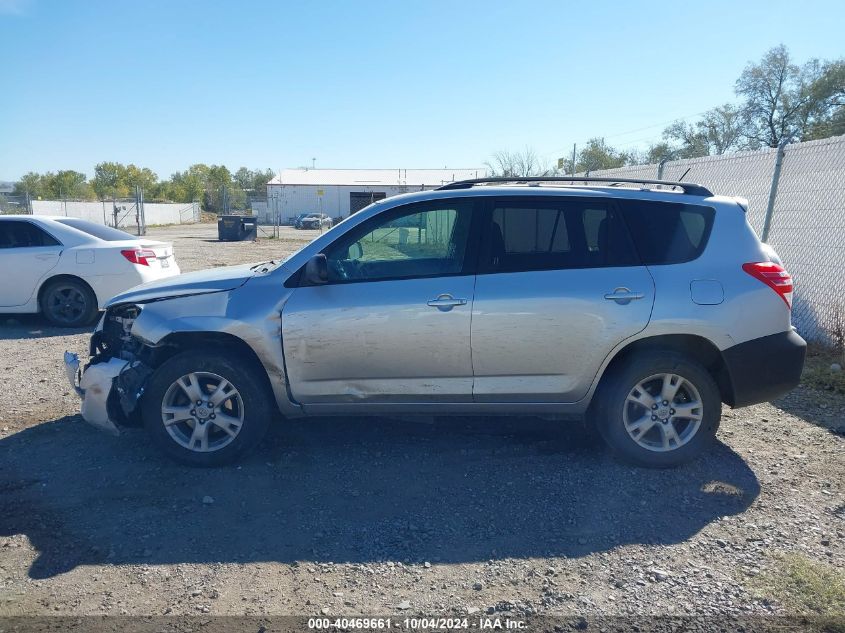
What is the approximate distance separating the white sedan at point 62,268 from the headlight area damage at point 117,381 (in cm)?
461

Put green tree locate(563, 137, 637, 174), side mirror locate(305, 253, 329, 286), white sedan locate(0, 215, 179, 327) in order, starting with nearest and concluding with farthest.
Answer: side mirror locate(305, 253, 329, 286)
white sedan locate(0, 215, 179, 327)
green tree locate(563, 137, 637, 174)

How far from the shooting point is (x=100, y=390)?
4.43 metres

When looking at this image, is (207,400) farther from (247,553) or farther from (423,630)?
(423,630)

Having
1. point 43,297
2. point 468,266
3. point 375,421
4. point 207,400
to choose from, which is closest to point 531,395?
point 468,266

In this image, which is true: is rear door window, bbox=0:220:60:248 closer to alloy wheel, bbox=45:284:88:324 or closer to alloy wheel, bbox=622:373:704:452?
alloy wheel, bbox=45:284:88:324

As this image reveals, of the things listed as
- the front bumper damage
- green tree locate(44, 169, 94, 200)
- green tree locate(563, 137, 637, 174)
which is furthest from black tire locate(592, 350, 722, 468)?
green tree locate(44, 169, 94, 200)

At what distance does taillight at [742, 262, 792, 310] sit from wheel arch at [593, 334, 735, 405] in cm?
56

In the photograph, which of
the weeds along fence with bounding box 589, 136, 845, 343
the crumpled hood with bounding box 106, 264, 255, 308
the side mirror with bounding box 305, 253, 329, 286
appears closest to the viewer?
the side mirror with bounding box 305, 253, 329, 286

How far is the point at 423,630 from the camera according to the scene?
2.85m

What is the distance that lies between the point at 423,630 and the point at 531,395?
1.92m

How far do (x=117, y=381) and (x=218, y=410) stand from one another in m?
0.74

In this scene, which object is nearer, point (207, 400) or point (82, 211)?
point (207, 400)

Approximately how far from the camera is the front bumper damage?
4.42 metres

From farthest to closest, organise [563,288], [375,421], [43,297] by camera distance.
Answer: [43,297] → [375,421] → [563,288]
